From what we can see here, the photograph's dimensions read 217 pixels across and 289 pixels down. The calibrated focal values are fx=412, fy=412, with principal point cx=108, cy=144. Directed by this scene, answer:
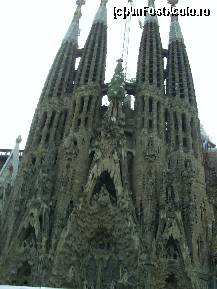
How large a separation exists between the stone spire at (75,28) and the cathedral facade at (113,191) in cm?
554

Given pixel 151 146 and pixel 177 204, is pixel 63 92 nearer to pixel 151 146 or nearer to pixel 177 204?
pixel 151 146

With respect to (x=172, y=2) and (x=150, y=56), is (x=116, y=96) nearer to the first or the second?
(x=150, y=56)

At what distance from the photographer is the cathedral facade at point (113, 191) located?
27.9 m

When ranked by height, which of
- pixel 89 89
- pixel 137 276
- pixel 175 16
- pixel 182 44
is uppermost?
pixel 175 16

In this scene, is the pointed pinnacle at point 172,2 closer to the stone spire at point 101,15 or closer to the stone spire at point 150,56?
the stone spire at point 150,56

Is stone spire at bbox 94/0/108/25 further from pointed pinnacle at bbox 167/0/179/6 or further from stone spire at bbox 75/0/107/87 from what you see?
pointed pinnacle at bbox 167/0/179/6

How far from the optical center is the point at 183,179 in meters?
32.3

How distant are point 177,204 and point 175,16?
1068 inches

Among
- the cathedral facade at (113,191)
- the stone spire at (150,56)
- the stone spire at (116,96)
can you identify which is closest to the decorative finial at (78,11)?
the stone spire at (150,56)

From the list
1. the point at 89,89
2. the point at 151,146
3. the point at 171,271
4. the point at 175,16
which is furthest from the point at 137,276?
the point at 175,16

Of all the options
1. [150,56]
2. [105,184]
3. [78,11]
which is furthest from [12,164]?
[78,11]

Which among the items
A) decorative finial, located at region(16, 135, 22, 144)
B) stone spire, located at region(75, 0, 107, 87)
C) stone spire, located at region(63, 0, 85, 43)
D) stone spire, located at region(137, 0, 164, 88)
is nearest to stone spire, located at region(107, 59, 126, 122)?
stone spire, located at region(75, 0, 107, 87)

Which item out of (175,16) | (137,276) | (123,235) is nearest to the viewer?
(137,276)

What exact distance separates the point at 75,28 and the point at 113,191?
76.4 ft
